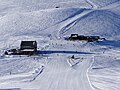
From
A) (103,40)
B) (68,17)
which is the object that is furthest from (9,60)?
(68,17)

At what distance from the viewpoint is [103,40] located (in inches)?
2223

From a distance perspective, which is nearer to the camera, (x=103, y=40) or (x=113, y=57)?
(x=113, y=57)

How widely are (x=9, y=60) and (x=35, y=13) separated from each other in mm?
38729

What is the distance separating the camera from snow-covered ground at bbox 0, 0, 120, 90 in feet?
99.8

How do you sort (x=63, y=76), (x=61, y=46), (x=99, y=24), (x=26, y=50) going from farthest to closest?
(x=99, y=24), (x=61, y=46), (x=26, y=50), (x=63, y=76)

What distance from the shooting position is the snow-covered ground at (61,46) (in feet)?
99.8

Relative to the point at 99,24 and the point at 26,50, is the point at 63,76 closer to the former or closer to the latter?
the point at 26,50

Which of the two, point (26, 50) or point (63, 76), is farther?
point (26, 50)

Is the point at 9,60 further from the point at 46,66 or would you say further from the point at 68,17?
the point at 68,17

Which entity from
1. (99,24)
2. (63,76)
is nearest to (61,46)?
(63,76)

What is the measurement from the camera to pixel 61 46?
5181 cm

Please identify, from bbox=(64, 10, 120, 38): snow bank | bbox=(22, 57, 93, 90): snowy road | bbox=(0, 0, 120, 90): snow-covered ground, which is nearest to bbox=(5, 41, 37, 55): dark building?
bbox=(0, 0, 120, 90): snow-covered ground

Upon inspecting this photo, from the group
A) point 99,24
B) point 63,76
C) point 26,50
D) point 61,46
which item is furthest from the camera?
point 99,24

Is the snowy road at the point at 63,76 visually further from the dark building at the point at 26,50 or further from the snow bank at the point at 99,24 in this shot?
the snow bank at the point at 99,24
